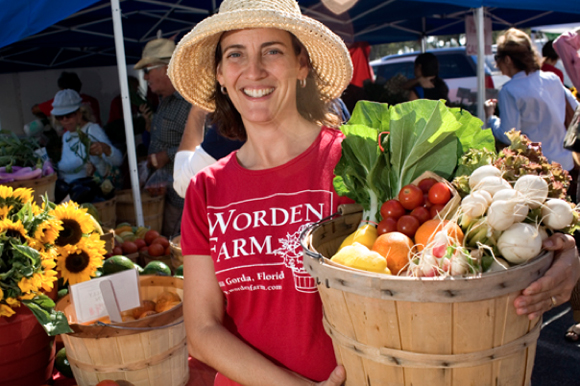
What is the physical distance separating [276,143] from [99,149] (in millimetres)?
4443

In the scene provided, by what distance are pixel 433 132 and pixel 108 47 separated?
8788mm

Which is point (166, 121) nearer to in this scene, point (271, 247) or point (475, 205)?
point (271, 247)

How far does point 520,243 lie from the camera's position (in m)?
1.07

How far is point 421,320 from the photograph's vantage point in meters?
1.03

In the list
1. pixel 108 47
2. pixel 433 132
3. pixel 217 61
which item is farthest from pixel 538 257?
pixel 108 47

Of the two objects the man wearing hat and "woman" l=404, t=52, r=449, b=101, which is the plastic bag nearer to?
the man wearing hat

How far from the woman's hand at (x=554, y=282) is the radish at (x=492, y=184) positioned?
5.7 inches

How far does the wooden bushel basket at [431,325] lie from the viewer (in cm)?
100

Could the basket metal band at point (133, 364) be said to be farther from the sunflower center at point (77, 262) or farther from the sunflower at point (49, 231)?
the sunflower at point (49, 231)

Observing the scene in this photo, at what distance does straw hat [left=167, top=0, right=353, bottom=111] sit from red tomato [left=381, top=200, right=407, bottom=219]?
2.03ft

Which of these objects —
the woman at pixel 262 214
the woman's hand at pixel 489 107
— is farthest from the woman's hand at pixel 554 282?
the woman's hand at pixel 489 107

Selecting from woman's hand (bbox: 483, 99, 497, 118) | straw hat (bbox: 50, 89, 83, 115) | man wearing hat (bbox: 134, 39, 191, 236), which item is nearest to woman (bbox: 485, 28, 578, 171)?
woman's hand (bbox: 483, 99, 497, 118)

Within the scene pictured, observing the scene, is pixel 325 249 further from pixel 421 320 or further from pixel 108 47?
pixel 108 47

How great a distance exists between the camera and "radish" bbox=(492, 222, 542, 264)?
107cm
